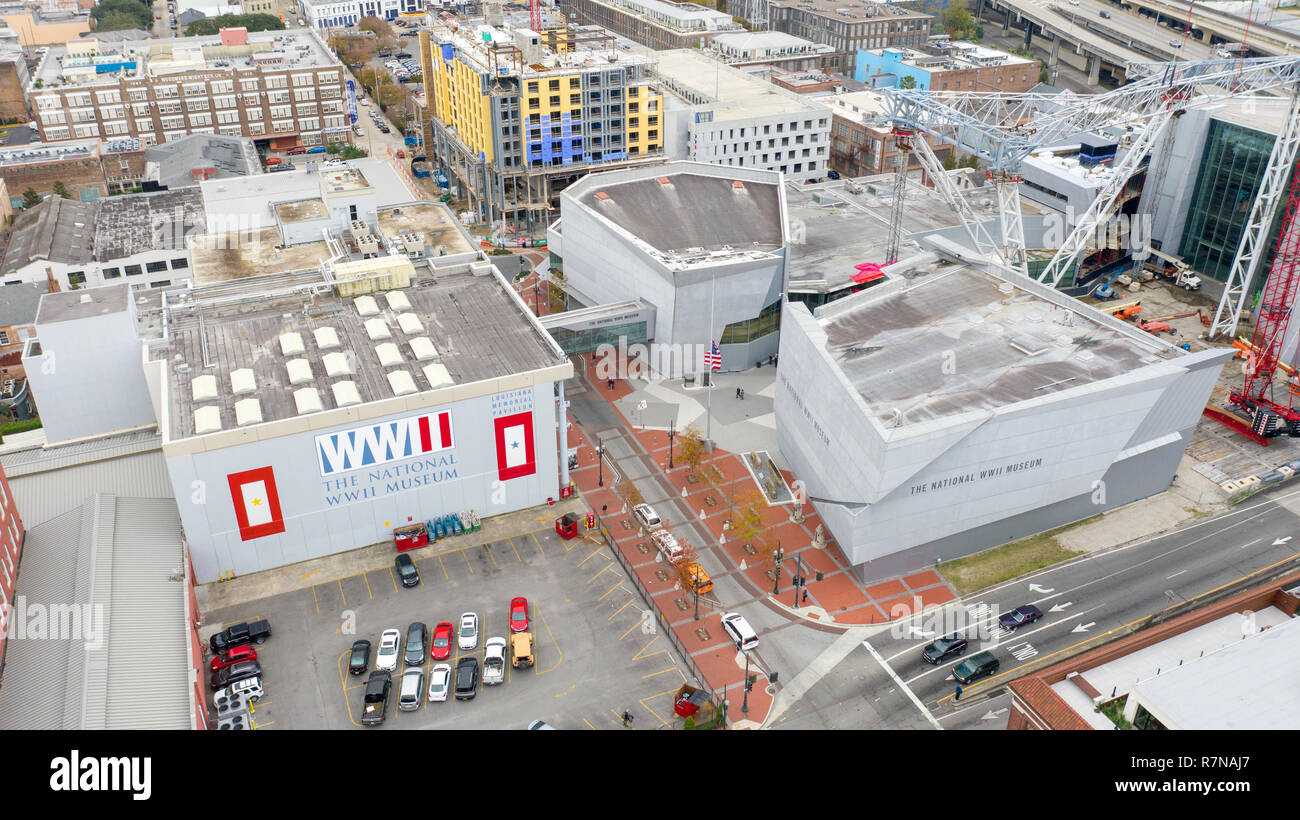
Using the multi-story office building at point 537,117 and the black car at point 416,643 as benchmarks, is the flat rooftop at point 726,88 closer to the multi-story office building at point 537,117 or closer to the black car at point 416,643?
the multi-story office building at point 537,117

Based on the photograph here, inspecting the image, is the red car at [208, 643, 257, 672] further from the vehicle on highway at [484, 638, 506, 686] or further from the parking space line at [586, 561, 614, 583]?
the parking space line at [586, 561, 614, 583]

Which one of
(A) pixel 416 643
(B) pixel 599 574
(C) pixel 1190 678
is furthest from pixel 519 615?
(C) pixel 1190 678

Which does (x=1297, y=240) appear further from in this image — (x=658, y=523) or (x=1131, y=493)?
(x=658, y=523)

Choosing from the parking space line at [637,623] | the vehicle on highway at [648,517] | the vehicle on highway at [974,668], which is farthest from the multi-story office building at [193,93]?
the vehicle on highway at [974,668]

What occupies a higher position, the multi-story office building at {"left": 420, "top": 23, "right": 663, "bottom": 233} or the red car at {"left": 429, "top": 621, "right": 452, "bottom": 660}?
the multi-story office building at {"left": 420, "top": 23, "right": 663, "bottom": 233}

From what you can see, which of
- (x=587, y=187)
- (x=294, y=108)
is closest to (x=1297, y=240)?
(x=587, y=187)

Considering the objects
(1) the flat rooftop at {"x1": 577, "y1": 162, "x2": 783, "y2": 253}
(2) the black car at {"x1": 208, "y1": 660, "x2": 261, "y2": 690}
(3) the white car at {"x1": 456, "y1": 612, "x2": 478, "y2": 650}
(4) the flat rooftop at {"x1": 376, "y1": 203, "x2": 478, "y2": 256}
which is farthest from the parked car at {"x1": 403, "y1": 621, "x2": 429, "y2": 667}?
(1) the flat rooftop at {"x1": 577, "y1": 162, "x2": 783, "y2": 253}

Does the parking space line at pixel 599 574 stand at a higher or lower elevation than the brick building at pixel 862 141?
lower
